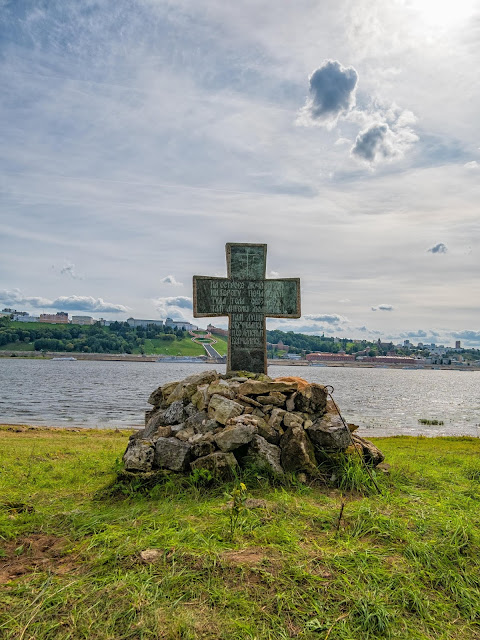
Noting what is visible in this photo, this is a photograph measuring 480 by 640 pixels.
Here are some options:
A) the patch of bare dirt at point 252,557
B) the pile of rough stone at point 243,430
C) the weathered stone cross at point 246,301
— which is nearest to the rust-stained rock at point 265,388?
the pile of rough stone at point 243,430

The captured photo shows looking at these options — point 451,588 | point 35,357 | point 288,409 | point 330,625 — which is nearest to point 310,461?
point 288,409

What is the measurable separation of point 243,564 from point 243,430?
319 cm

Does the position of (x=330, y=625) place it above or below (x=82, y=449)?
above

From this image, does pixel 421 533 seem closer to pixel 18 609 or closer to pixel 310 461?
pixel 310 461

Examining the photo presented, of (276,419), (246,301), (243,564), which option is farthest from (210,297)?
(243,564)

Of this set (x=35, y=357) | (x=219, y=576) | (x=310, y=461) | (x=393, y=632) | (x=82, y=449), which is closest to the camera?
(x=393, y=632)

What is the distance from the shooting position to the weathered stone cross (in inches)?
467

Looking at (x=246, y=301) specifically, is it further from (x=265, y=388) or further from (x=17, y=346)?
(x=17, y=346)

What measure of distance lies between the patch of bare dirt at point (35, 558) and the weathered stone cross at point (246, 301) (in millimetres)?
6623

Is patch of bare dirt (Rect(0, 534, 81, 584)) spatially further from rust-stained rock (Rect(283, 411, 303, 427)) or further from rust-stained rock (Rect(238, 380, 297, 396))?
rust-stained rock (Rect(238, 380, 297, 396))

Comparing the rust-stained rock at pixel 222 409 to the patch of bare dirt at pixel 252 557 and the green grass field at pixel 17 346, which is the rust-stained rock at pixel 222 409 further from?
the green grass field at pixel 17 346

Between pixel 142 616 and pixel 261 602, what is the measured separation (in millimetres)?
1029

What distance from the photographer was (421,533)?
18.4 ft

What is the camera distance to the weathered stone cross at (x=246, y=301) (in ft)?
38.9
